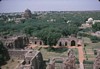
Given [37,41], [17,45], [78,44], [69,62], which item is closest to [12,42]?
[17,45]

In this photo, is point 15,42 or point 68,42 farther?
point 68,42

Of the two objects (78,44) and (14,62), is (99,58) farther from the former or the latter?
(78,44)

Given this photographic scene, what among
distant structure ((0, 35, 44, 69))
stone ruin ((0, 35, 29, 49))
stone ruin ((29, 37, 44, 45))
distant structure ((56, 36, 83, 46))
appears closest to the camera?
distant structure ((0, 35, 44, 69))

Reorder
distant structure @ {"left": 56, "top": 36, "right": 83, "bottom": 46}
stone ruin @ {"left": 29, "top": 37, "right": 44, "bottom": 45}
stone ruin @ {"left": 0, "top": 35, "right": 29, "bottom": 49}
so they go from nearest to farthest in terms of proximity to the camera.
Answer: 1. stone ruin @ {"left": 0, "top": 35, "right": 29, "bottom": 49}
2. distant structure @ {"left": 56, "top": 36, "right": 83, "bottom": 46}
3. stone ruin @ {"left": 29, "top": 37, "right": 44, "bottom": 45}

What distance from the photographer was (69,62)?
23.2 metres

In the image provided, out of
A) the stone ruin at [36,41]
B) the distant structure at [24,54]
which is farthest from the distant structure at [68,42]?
the distant structure at [24,54]

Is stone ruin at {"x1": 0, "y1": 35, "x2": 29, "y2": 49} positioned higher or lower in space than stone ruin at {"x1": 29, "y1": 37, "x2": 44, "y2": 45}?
higher

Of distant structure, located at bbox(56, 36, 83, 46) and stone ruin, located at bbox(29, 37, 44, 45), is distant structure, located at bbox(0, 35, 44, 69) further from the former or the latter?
distant structure, located at bbox(56, 36, 83, 46)

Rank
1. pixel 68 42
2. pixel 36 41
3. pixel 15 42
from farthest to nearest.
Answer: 1. pixel 36 41
2. pixel 68 42
3. pixel 15 42

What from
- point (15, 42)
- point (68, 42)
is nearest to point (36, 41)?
point (68, 42)

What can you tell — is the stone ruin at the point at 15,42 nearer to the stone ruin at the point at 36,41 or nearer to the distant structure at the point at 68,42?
the stone ruin at the point at 36,41

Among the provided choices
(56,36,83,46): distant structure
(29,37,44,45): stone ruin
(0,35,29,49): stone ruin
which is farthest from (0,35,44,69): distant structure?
(56,36,83,46): distant structure

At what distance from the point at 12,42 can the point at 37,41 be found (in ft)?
33.0

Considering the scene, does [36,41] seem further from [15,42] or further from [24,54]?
[24,54]
